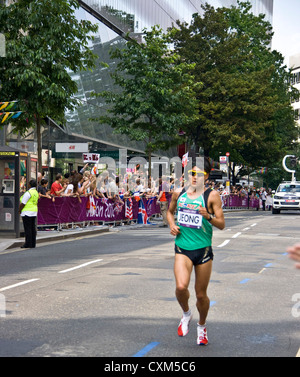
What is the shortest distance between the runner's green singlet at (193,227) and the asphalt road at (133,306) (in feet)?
3.05

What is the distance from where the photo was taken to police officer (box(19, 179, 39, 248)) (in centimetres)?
1691

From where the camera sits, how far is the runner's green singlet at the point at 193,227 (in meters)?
6.71

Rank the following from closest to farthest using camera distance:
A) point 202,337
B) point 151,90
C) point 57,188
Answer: point 202,337 < point 57,188 < point 151,90

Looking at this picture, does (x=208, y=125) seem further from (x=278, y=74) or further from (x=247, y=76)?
(x=278, y=74)

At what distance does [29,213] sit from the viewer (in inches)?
671

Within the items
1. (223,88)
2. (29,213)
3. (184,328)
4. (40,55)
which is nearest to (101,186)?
(40,55)

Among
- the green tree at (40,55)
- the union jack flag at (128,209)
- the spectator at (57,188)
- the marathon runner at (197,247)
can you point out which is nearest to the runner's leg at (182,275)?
the marathon runner at (197,247)

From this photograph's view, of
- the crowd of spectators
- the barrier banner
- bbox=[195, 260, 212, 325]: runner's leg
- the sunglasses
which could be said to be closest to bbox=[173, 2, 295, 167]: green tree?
the crowd of spectators

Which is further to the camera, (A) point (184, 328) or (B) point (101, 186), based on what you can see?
(B) point (101, 186)

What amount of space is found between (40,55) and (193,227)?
1539cm

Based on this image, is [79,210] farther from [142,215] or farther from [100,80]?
[100,80]

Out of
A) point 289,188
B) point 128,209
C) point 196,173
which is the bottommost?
point 128,209

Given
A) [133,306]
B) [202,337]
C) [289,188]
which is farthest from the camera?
[289,188]

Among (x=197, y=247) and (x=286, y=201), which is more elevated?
(x=197, y=247)
